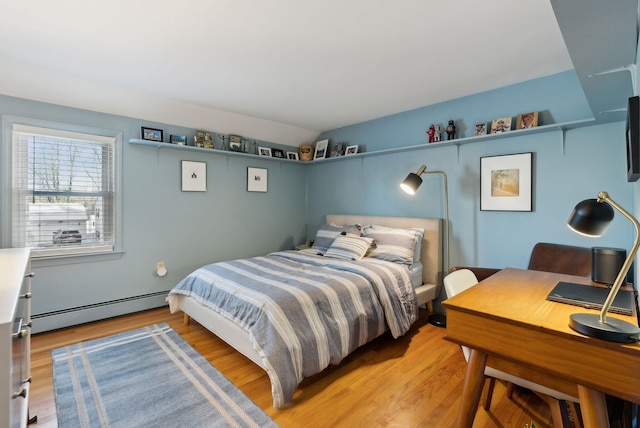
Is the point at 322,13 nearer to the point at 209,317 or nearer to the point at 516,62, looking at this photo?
the point at 516,62

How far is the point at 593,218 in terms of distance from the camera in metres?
1.10

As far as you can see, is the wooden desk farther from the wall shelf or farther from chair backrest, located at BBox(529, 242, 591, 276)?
the wall shelf

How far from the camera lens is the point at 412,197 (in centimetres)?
358

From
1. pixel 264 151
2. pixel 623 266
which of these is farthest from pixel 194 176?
pixel 623 266

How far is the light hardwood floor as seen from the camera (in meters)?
1.69

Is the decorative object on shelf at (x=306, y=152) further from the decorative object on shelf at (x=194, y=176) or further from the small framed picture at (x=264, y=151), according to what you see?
the decorative object on shelf at (x=194, y=176)

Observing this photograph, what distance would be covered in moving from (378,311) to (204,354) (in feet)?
4.86

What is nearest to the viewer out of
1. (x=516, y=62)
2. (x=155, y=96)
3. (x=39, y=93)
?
(x=516, y=62)

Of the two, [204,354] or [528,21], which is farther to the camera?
A: [204,354]

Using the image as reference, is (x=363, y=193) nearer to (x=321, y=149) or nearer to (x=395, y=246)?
(x=321, y=149)

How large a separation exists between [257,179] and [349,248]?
186 cm


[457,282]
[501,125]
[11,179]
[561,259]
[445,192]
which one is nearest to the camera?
[457,282]

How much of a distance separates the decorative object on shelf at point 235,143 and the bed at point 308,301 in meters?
1.62

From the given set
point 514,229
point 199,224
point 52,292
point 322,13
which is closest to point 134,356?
point 52,292
